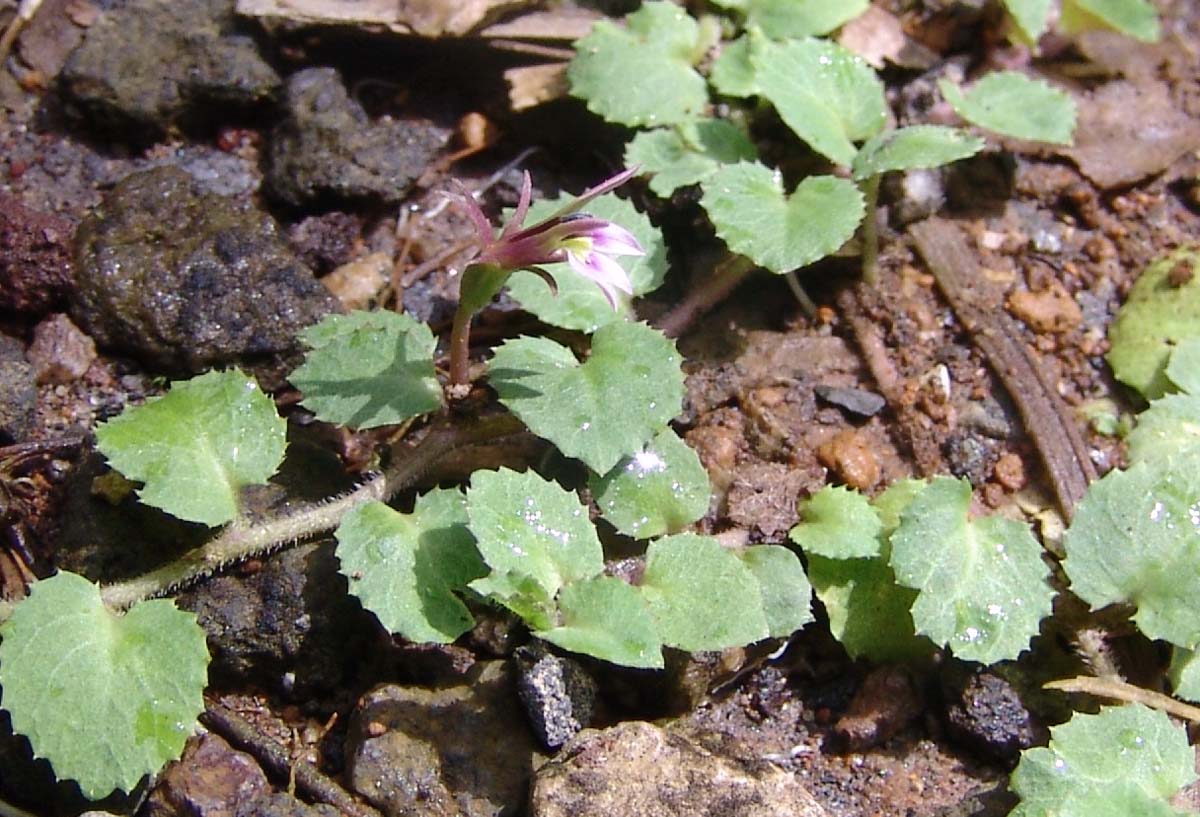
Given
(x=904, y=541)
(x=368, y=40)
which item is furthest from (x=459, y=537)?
(x=368, y=40)

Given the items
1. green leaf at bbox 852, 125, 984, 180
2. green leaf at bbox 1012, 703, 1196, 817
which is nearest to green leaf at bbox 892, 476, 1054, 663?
green leaf at bbox 1012, 703, 1196, 817

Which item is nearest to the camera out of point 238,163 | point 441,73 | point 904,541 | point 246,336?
point 904,541

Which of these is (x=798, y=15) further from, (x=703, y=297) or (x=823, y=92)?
(x=703, y=297)

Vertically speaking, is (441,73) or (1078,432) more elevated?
(441,73)

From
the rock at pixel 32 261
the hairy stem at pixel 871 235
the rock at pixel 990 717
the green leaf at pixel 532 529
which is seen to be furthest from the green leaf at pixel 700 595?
the rock at pixel 32 261

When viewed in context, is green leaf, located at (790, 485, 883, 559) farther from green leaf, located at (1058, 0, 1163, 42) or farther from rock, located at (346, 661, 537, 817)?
green leaf, located at (1058, 0, 1163, 42)

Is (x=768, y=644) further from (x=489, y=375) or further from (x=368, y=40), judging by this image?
(x=368, y=40)
